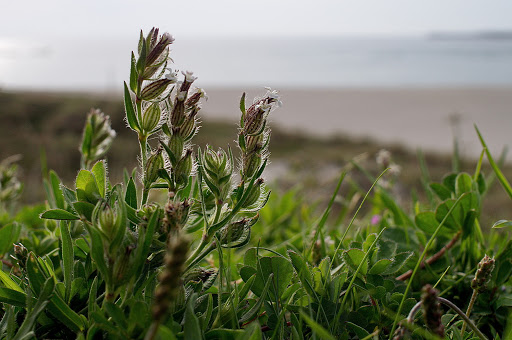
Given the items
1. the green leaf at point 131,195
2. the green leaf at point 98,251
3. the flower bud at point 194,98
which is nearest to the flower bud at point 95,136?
the green leaf at point 131,195

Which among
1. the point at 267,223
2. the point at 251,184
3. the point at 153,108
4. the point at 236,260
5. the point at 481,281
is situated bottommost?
the point at 267,223

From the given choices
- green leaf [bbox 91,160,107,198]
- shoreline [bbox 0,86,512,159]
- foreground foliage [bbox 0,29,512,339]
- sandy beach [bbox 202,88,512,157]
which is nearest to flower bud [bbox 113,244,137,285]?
foreground foliage [bbox 0,29,512,339]

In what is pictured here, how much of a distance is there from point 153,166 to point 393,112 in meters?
17.2

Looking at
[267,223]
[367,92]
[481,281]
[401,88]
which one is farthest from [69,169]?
[401,88]

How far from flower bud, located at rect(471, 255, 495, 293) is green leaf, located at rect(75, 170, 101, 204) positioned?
641 mm

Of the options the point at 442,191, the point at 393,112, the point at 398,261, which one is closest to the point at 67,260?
the point at 398,261

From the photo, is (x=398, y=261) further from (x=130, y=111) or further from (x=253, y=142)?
(x=130, y=111)

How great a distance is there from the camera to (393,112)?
1711cm

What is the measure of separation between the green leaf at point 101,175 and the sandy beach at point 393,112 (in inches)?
452

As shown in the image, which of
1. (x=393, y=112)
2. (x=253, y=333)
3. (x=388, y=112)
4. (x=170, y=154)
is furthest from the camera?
(x=388, y=112)

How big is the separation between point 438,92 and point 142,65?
21.3 meters

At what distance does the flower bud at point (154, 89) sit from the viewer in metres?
0.79

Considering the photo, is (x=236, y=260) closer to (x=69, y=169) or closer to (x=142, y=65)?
(x=142, y=65)

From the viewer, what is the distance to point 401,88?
22.7 meters
